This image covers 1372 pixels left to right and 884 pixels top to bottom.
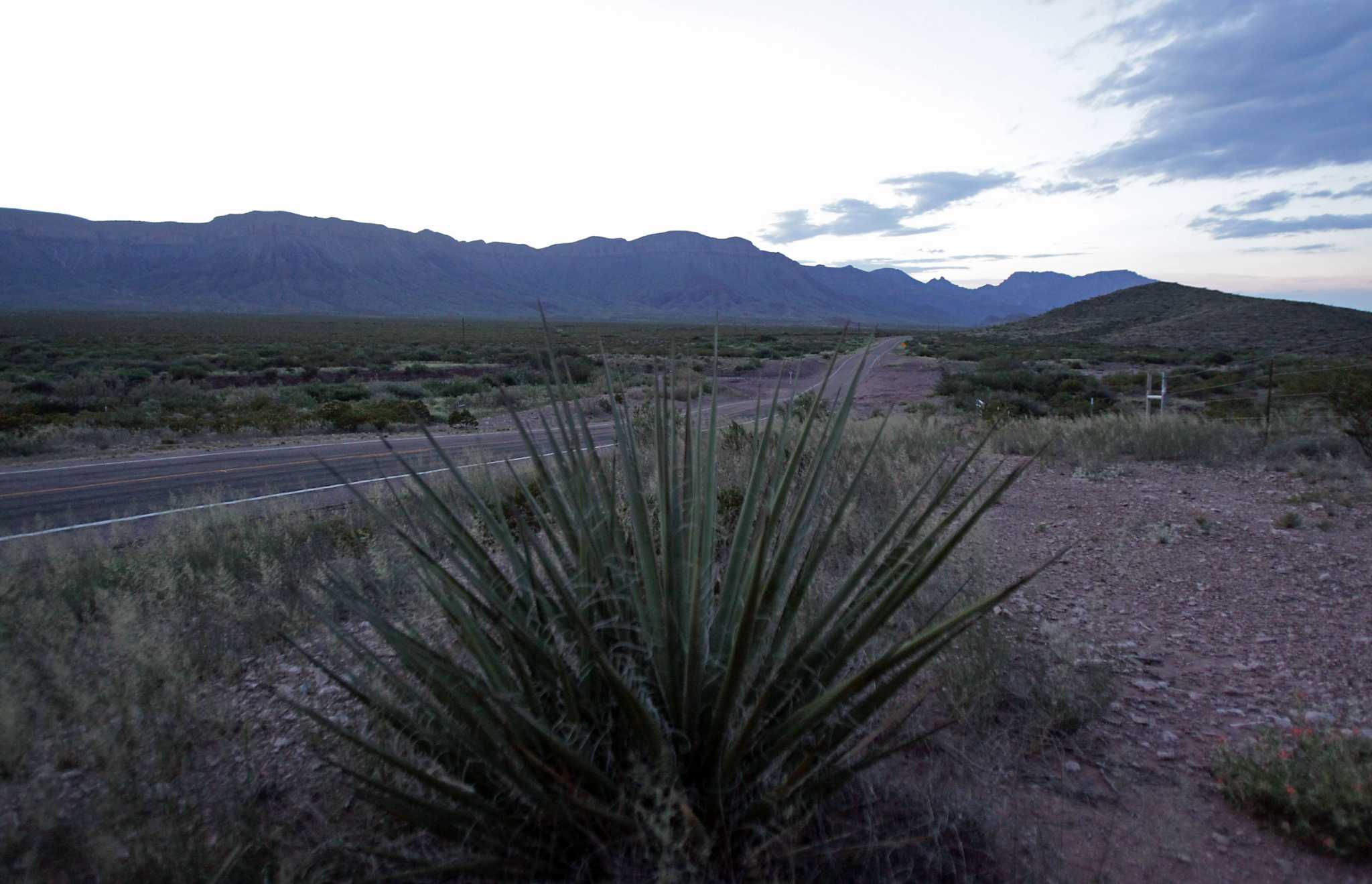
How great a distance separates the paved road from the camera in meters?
9.64

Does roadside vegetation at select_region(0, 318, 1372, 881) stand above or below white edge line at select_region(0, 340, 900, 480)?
above

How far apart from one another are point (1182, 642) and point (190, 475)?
1350 cm

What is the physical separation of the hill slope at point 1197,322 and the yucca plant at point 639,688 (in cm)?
4467

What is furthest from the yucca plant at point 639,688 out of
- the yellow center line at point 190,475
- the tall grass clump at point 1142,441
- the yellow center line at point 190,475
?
the yellow center line at point 190,475

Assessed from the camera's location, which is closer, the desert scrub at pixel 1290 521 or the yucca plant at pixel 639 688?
the yucca plant at pixel 639 688

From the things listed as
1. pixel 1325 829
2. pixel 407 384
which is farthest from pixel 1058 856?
pixel 407 384

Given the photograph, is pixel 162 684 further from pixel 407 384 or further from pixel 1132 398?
pixel 407 384

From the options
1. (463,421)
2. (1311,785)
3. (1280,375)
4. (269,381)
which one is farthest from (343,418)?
(1280,375)

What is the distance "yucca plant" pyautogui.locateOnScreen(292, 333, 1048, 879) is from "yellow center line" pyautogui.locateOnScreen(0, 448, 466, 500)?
28.4 feet

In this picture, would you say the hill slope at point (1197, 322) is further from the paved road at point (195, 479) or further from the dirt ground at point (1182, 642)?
the dirt ground at point (1182, 642)

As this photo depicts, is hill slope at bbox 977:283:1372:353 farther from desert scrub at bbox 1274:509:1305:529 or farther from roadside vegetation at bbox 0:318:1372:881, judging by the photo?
roadside vegetation at bbox 0:318:1372:881

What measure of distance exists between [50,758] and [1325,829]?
15.5 ft

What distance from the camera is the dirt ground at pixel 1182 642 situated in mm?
2805

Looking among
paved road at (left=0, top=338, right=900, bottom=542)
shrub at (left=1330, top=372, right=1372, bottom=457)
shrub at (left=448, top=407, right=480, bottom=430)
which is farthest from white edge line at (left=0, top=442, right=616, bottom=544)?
shrub at (left=1330, top=372, right=1372, bottom=457)
